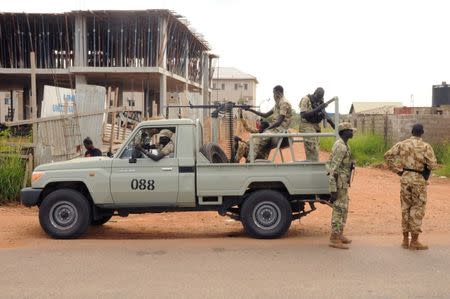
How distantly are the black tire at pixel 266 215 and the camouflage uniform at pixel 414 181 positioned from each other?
167 centimetres

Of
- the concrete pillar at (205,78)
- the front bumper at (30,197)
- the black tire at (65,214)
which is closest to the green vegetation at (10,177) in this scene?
the front bumper at (30,197)

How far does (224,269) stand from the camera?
264 inches

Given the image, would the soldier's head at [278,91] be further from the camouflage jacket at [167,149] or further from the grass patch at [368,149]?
the grass patch at [368,149]

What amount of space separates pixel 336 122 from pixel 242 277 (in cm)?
327

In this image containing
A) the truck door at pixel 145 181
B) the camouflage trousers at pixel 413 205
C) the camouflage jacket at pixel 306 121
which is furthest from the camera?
the camouflage jacket at pixel 306 121

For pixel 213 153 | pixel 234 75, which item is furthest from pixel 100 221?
pixel 234 75

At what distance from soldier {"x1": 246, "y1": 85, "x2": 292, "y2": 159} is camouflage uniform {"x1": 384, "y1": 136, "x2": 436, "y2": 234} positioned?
215cm

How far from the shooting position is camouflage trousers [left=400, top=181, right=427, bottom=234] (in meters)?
7.82

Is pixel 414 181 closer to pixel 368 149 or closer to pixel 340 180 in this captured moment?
pixel 340 180

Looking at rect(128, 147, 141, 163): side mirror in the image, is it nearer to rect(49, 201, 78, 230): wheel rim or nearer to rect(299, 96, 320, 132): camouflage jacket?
rect(49, 201, 78, 230): wheel rim

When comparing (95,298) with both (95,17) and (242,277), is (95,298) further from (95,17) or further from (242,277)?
(95,17)

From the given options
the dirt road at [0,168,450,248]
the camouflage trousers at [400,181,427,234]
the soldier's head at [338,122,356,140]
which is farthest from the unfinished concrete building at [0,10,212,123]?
the camouflage trousers at [400,181,427,234]

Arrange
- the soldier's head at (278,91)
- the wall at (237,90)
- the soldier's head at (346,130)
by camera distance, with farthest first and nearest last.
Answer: the wall at (237,90), the soldier's head at (278,91), the soldier's head at (346,130)

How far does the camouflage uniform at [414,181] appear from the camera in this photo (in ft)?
25.7
